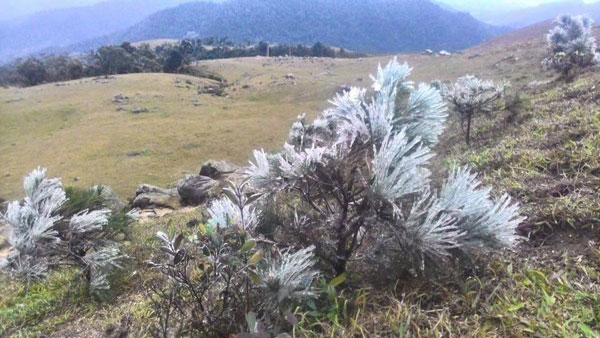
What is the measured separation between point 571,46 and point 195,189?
38.2ft

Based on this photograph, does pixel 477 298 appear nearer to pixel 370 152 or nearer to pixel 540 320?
pixel 540 320

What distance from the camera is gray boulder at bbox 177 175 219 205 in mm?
10180

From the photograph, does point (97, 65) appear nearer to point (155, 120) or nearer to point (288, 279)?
point (155, 120)

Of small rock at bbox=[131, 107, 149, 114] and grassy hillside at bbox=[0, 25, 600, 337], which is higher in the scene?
grassy hillside at bbox=[0, 25, 600, 337]

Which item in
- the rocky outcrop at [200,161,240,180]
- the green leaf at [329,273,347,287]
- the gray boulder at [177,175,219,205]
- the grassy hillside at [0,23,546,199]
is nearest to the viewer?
the green leaf at [329,273,347,287]

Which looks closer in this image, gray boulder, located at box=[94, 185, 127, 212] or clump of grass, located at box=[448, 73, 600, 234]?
clump of grass, located at box=[448, 73, 600, 234]

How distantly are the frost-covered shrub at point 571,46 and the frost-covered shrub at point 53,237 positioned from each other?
11235 mm

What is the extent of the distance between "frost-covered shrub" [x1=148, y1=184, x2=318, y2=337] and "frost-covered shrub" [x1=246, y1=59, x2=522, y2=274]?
0.60 feet

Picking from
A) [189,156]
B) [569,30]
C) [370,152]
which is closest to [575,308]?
[370,152]

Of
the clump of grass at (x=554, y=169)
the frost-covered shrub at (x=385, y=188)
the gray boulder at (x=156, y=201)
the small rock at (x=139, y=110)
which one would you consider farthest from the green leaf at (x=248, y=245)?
the small rock at (x=139, y=110)

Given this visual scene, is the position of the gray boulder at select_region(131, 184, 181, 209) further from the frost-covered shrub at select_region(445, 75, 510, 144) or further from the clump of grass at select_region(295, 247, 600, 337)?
the clump of grass at select_region(295, 247, 600, 337)

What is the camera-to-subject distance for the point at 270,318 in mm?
1932

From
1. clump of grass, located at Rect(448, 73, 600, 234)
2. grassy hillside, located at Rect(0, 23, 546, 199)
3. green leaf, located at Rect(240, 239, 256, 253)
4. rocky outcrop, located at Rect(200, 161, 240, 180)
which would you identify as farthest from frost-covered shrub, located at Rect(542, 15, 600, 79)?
green leaf, located at Rect(240, 239, 256, 253)

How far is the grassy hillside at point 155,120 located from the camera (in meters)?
19.7
